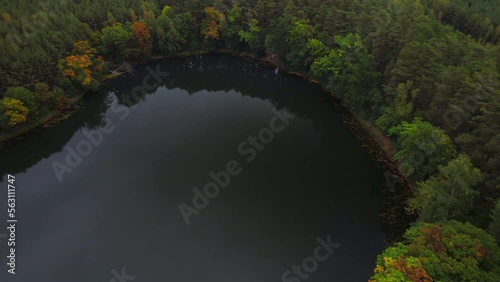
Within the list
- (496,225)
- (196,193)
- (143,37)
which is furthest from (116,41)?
(496,225)

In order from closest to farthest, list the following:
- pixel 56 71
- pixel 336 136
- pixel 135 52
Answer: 1. pixel 336 136
2. pixel 56 71
3. pixel 135 52

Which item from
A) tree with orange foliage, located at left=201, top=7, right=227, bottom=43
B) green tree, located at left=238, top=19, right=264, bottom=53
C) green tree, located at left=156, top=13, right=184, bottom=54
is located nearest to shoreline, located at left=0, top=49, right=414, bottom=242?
green tree, located at left=238, top=19, right=264, bottom=53

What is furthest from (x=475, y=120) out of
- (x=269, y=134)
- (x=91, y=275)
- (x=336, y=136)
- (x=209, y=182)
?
(x=91, y=275)

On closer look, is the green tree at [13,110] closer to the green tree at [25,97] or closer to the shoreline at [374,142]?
the green tree at [25,97]

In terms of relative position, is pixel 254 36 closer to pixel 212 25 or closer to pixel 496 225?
pixel 212 25

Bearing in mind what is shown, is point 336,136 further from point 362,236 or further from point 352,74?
point 362,236

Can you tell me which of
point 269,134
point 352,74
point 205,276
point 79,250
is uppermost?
point 352,74

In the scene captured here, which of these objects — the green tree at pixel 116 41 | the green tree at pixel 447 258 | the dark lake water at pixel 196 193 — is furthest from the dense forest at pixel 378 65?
the dark lake water at pixel 196 193
